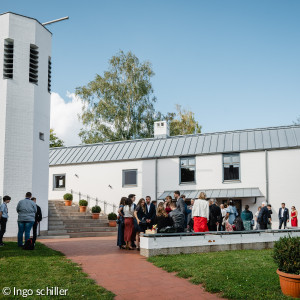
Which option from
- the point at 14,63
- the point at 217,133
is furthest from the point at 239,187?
the point at 14,63

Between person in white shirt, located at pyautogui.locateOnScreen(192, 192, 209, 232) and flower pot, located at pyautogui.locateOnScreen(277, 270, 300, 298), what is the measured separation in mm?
5431

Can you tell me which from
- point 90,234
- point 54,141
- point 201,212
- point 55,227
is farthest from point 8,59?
point 54,141

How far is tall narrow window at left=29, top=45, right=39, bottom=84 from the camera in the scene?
59.0ft

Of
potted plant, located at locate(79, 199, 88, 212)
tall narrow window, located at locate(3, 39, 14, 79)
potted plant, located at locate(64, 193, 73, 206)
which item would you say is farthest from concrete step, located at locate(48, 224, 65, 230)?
tall narrow window, located at locate(3, 39, 14, 79)

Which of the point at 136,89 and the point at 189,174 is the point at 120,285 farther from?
the point at 136,89

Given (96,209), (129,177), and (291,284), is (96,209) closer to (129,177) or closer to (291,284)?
(129,177)

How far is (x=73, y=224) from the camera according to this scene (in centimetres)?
2120

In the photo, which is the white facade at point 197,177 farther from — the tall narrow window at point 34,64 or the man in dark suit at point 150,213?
the man in dark suit at point 150,213

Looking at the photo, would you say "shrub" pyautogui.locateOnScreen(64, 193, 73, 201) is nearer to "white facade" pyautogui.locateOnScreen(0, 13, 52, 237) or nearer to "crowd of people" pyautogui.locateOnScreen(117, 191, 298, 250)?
"white facade" pyautogui.locateOnScreen(0, 13, 52, 237)

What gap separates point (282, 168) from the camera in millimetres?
21500

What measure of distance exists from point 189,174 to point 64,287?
1767cm

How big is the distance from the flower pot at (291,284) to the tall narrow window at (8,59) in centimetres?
1469

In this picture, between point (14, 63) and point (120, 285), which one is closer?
point (120, 285)

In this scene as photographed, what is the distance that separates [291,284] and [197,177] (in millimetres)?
17162
